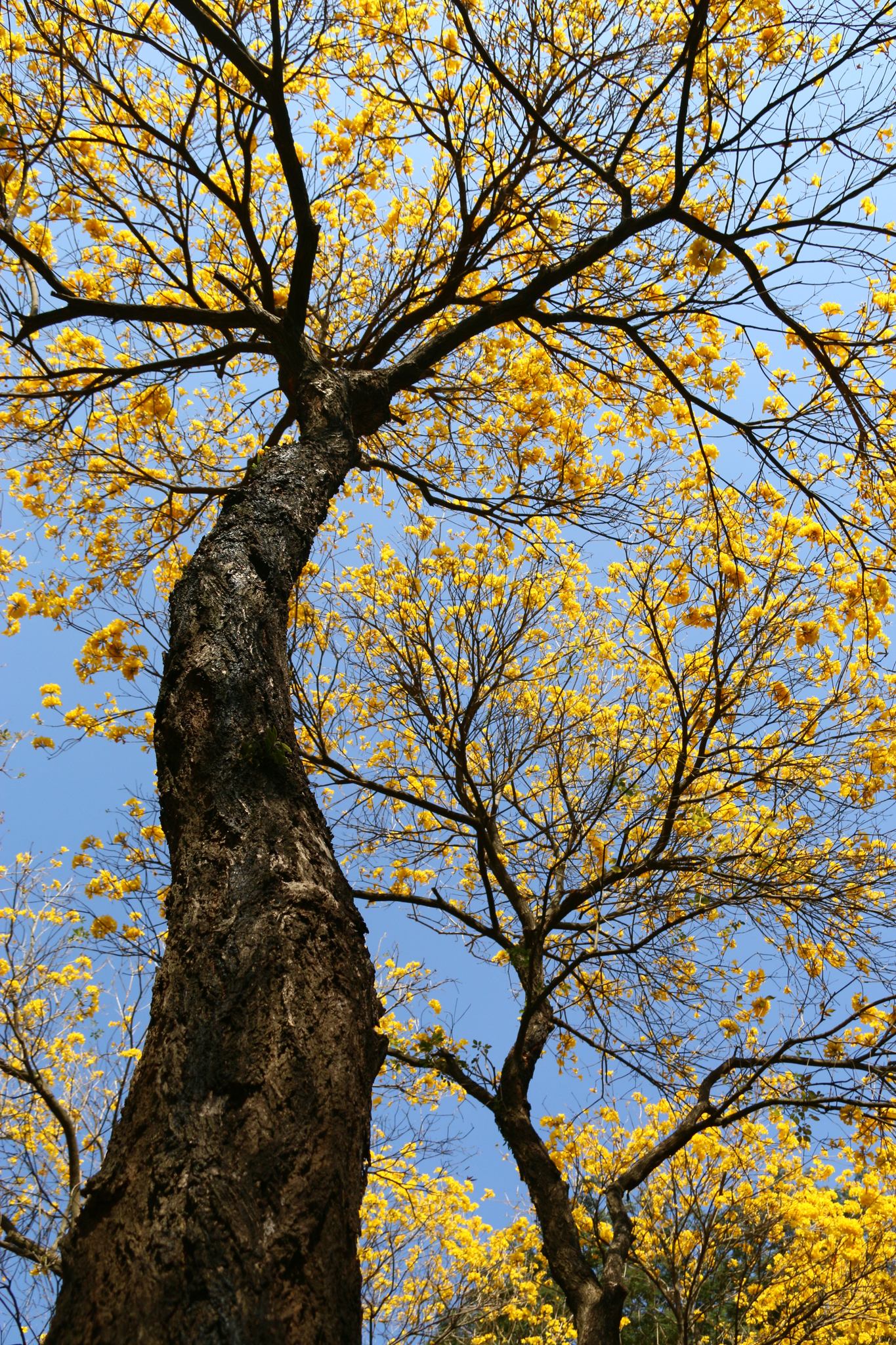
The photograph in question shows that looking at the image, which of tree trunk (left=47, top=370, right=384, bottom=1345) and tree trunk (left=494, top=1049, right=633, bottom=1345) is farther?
tree trunk (left=494, top=1049, right=633, bottom=1345)

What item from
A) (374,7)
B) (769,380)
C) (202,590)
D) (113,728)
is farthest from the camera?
(113,728)

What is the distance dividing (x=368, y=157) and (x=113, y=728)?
11.8ft

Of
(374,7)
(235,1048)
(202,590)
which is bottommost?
(235,1048)

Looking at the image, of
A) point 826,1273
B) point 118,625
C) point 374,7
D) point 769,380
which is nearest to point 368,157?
point 374,7

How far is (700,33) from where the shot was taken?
7.22 feet

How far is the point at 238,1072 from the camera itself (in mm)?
1120

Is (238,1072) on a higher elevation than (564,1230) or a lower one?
lower

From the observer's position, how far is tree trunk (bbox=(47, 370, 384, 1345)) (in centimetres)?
91

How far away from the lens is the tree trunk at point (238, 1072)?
915mm

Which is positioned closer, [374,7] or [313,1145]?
[313,1145]

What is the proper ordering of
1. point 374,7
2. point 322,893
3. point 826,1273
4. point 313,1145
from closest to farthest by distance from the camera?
point 313,1145 < point 322,893 < point 374,7 < point 826,1273

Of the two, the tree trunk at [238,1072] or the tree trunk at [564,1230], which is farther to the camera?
the tree trunk at [564,1230]

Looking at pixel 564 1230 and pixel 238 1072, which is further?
pixel 564 1230

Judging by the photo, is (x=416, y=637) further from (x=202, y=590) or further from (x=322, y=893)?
(x=322, y=893)
